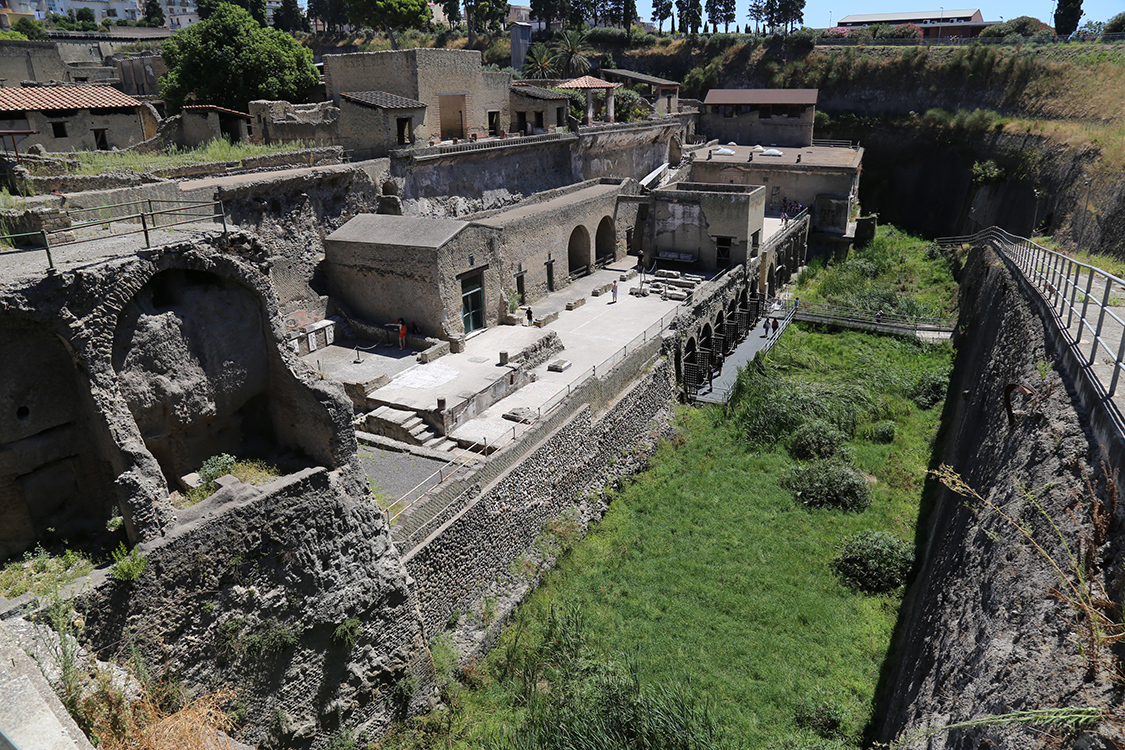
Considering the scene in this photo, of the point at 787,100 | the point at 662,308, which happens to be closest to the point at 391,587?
→ the point at 662,308

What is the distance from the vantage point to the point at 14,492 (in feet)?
27.4

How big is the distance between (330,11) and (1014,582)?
3079 inches

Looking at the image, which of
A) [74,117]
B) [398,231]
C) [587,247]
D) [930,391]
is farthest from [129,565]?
[587,247]

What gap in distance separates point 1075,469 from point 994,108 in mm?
45176

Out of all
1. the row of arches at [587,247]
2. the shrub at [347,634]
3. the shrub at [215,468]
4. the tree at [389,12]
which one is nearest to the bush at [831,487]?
the shrub at [347,634]

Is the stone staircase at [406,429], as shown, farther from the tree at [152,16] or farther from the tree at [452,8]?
the tree at [152,16]

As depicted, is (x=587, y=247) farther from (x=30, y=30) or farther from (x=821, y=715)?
(x=30, y=30)

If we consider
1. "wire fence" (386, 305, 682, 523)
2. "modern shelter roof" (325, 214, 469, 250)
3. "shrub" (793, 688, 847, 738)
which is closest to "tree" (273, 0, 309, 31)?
"modern shelter roof" (325, 214, 469, 250)

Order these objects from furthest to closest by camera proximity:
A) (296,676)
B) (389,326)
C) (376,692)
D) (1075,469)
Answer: (389,326), (376,692), (296,676), (1075,469)

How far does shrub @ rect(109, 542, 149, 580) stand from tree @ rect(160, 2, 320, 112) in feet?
86.4

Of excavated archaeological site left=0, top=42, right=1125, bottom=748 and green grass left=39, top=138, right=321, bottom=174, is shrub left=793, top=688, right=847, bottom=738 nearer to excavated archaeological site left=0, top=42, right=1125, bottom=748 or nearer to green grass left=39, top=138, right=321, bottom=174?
excavated archaeological site left=0, top=42, right=1125, bottom=748

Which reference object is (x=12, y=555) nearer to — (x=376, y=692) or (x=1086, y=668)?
(x=376, y=692)

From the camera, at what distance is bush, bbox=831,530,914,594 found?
1416 centimetres

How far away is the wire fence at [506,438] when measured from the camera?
1245 cm
